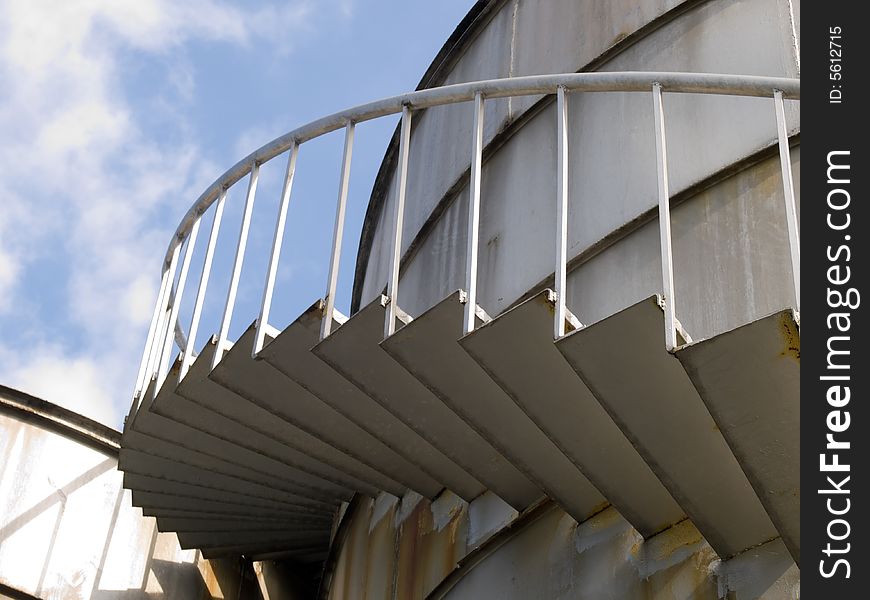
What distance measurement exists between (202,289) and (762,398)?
299 centimetres

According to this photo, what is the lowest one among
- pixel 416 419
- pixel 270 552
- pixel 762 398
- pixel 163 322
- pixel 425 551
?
pixel 762 398

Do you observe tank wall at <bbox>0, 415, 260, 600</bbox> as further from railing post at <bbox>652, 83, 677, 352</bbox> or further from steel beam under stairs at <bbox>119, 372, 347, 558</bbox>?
railing post at <bbox>652, 83, 677, 352</bbox>

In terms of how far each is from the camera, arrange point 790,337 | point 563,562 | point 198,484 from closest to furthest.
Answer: point 790,337 < point 563,562 < point 198,484

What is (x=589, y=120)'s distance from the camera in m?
5.42

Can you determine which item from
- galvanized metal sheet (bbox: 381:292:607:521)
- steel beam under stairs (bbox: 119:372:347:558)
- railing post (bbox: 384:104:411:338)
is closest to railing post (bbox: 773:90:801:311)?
galvanized metal sheet (bbox: 381:292:607:521)

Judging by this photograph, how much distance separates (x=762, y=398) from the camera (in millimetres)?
3482

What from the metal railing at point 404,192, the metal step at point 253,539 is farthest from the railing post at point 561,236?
the metal step at point 253,539

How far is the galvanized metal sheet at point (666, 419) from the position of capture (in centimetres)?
360

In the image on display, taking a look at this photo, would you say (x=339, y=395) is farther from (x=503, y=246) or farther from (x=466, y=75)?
(x=466, y=75)

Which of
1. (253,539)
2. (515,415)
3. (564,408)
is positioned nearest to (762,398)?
(564,408)

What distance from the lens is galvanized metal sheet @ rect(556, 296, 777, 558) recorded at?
360 centimetres

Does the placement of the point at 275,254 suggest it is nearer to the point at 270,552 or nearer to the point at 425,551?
the point at 425,551

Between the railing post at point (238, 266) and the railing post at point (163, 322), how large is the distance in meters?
0.69

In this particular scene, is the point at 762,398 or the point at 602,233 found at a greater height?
the point at 602,233
